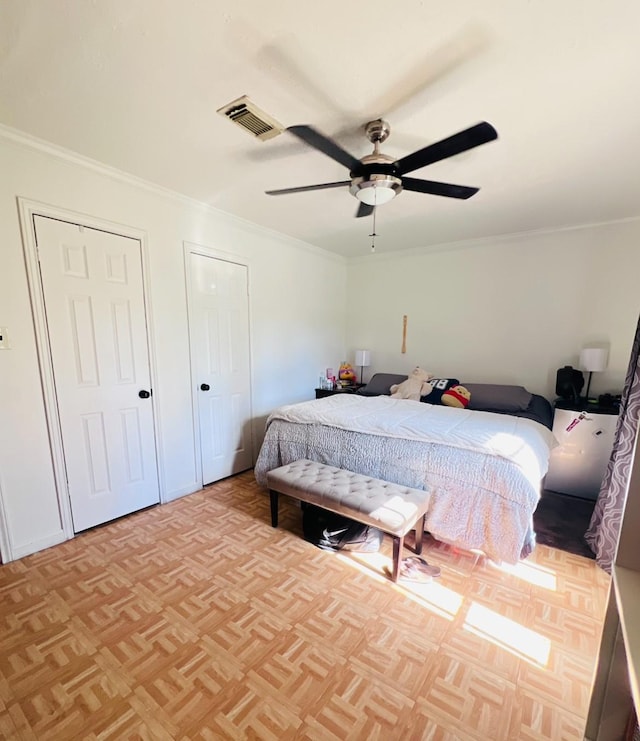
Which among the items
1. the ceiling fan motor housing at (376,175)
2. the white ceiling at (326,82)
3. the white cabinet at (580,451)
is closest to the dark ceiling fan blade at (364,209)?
the white ceiling at (326,82)

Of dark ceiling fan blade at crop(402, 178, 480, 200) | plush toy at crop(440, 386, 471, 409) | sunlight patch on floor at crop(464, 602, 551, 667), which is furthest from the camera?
plush toy at crop(440, 386, 471, 409)

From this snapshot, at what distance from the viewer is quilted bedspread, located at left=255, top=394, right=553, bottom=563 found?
1.92 meters

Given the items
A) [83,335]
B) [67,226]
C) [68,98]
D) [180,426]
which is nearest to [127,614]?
[180,426]

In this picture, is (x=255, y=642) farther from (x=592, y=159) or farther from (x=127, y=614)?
(x=592, y=159)

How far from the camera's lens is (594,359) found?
117 inches

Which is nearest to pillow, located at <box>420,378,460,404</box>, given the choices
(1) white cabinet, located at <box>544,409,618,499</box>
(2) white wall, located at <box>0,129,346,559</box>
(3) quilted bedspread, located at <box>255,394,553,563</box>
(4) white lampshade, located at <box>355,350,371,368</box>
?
(3) quilted bedspread, located at <box>255,394,553,563</box>

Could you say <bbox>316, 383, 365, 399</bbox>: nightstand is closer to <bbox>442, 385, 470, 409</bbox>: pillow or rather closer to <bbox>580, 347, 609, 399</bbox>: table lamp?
<bbox>442, 385, 470, 409</bbox>: pillow

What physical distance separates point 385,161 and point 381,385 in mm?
2612

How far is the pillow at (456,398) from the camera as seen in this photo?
3.21 metres

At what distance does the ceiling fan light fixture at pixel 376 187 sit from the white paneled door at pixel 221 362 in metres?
1.65

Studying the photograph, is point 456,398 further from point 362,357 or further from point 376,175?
point 376,175

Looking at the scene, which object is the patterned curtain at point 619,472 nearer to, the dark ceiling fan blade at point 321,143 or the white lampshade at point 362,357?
the dark ceiling fan blade at point 321,143

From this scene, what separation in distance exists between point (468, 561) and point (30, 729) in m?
2.16

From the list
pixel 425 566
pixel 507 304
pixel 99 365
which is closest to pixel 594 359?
pixel 507 304
